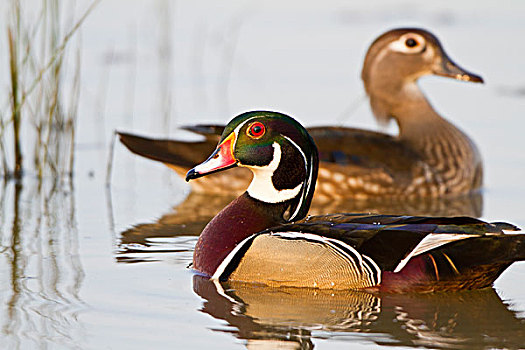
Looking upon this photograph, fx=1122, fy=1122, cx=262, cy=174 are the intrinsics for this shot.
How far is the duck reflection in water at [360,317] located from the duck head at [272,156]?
63 cm

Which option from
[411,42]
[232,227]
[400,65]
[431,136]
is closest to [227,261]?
[232,227]

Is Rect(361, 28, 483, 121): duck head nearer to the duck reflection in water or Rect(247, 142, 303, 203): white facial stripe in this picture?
Rect(247, 142, 303, 203): white facial stripe

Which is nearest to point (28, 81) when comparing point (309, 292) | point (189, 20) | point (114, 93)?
point (114, 93)

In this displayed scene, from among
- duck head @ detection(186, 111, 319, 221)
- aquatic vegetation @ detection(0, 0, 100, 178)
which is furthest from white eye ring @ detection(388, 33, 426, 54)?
duck head @ detection(186, 111, 319, 221)

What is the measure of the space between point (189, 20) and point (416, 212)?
26.9 ft

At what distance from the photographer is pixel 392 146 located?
32.4 ft

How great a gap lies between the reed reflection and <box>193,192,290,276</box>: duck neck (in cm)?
74

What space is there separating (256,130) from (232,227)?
1.93ft

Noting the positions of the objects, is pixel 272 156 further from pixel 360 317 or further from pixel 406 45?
pixel 406 45

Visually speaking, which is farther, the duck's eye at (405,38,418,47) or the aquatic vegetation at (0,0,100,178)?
the duck's eye at (405,38,418,47)

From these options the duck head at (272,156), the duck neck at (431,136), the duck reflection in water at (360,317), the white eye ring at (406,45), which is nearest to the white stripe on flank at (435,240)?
the duck reflection in water at (360,317)

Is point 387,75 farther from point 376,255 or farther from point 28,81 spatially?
point 376,255

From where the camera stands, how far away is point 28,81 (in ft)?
32.0

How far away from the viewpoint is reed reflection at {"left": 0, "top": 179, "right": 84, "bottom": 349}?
5.44m
